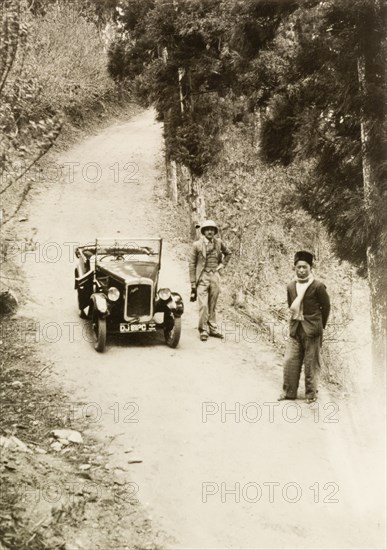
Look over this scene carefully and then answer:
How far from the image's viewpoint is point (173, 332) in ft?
31.8

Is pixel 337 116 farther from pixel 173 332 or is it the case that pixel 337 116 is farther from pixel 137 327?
pixel 137 327

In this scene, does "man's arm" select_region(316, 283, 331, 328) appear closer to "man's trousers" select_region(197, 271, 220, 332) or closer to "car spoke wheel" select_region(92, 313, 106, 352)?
"man's trousers" select_region(197, 271, 220, 332)

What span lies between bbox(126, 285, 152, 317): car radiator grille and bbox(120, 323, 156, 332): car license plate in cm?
17

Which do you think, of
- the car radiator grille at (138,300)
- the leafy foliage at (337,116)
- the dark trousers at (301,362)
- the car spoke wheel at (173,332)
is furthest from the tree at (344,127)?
the car radiator grille at (138,300)

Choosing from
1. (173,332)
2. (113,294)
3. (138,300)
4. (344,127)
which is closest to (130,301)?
(138,300)

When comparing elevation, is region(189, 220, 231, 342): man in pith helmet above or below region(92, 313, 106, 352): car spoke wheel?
above

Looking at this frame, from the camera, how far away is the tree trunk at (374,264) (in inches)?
347

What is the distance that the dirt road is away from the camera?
5695 mm

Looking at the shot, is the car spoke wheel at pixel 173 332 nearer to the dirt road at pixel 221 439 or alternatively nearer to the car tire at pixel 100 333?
the dirt road at pixel 221 439

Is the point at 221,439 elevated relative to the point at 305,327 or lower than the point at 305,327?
lower

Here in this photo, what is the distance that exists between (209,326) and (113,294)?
1960mm

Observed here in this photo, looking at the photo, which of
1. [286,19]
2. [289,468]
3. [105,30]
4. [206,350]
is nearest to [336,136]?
[286,19]

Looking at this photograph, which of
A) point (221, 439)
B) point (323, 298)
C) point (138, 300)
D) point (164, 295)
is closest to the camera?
point (221, 439)

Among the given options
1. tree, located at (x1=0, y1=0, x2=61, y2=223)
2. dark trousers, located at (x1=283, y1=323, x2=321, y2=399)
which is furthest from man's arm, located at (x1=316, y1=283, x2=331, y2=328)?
tree, located at (x1=0, y1=0, x2=61, y2=223)
